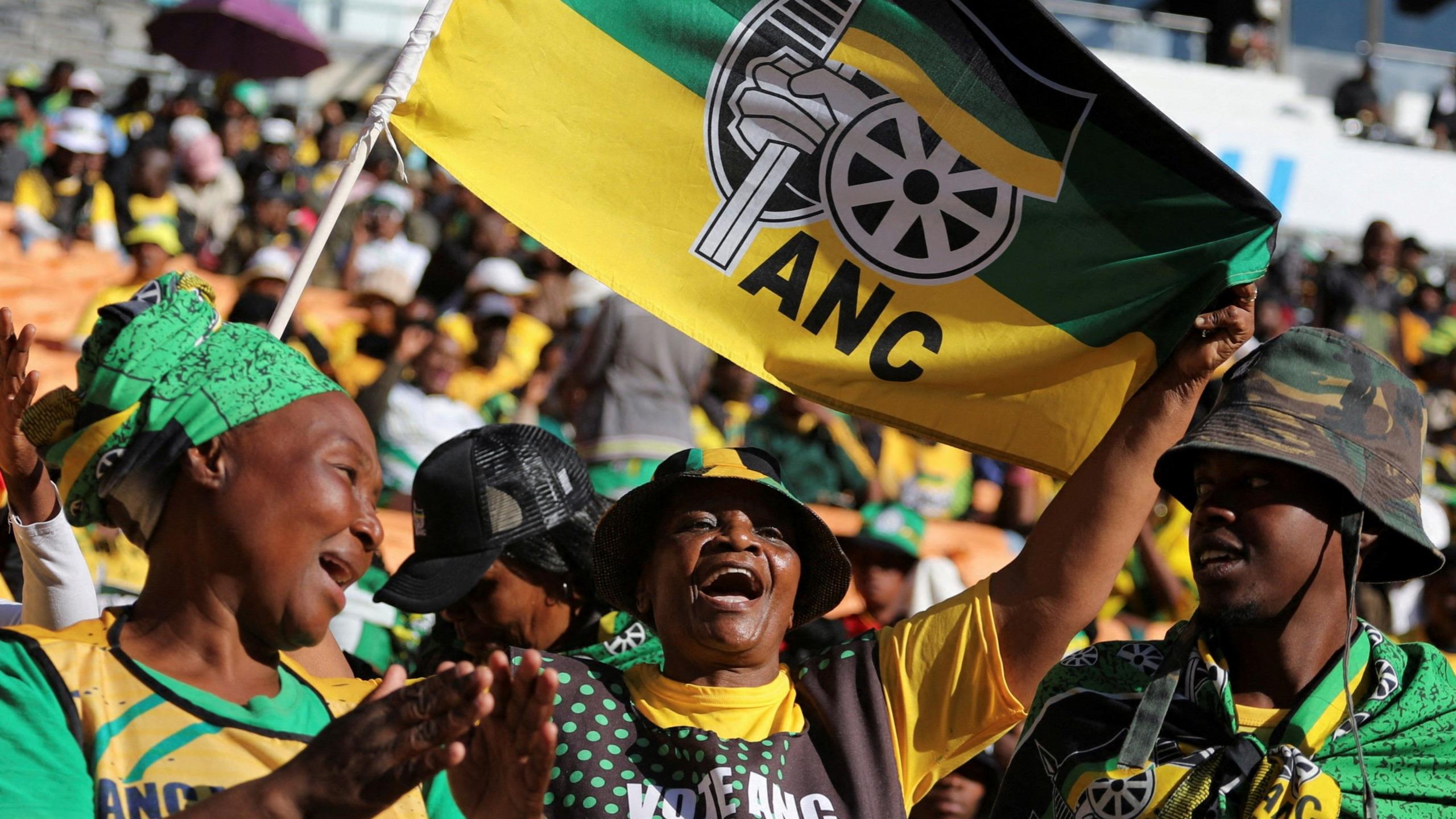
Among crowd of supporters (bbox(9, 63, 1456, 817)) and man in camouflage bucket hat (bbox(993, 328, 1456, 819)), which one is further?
crowd of supporters (bbox(9, 63, 1456, 817))

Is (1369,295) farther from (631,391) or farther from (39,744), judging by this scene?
(39,744)

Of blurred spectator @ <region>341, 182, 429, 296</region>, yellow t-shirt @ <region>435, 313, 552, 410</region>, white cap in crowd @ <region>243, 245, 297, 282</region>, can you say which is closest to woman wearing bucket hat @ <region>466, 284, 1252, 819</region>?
yellow t-shirt @ <region>435, 313, 552, 410</region>

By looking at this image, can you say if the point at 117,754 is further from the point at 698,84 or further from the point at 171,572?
the point at 698,84

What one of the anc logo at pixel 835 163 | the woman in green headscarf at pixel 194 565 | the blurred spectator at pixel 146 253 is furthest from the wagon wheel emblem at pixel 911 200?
the blurred spectator at pixel 146 253

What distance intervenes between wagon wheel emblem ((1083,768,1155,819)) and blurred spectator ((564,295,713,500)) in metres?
4.48

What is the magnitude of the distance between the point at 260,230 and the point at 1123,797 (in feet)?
33.4

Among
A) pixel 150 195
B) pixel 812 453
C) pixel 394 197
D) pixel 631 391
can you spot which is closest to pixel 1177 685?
pixel 631 391

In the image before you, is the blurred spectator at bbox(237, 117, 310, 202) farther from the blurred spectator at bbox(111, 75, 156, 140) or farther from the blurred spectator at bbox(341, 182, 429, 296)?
the blurred spectator at bbox(111, 75, 156, 140)

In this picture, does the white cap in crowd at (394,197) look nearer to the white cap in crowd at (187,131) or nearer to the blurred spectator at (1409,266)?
the white cap in crowd at (187,131)

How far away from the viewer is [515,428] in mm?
3791

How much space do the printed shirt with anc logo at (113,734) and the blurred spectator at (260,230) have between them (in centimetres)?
979

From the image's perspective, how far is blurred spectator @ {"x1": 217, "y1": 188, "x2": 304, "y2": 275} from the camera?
11742 mm

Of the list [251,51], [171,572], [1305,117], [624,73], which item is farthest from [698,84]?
[1305,117]

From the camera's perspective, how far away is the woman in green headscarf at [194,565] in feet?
6.66
